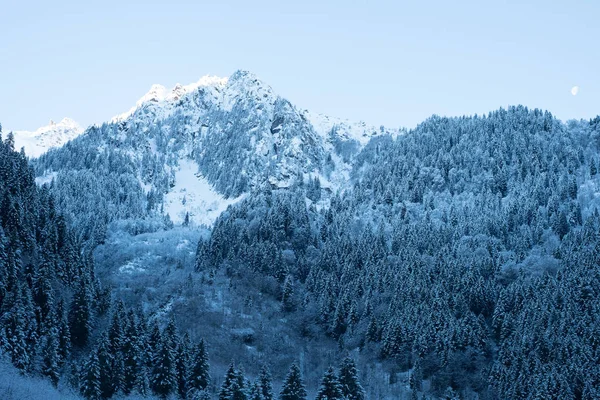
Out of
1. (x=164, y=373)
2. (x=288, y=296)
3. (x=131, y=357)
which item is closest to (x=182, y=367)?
(x=164, y=373)

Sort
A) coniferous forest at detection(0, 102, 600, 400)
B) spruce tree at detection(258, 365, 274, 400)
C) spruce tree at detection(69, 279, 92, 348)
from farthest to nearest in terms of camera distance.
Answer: spruce tree at detection(69, 279, 92, 348)
coniferous forest at detection(0, 102, 600, 400)
spruce tree at detection(258, 365, 274, 400)

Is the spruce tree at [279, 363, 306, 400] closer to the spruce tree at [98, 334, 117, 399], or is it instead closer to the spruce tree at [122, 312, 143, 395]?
the spruce tree at [122, 312, 143, 395]

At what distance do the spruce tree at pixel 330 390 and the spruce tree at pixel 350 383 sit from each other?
3.93m

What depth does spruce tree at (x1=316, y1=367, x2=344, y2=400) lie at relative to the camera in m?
91.5

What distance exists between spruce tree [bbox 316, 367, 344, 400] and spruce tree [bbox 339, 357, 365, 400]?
3.93 m

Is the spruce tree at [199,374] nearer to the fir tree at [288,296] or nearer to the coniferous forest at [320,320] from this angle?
the coniferous forest at [320,320]

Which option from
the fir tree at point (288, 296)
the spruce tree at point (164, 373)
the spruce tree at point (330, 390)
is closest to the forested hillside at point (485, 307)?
the fir tree at point (288, 296)

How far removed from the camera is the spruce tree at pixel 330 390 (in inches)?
3602

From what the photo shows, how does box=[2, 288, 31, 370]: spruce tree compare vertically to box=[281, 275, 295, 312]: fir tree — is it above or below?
above

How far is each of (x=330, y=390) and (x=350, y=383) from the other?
729 centimetres

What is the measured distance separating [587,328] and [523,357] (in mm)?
14913

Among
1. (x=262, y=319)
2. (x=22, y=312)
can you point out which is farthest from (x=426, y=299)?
(x=22, y=312)

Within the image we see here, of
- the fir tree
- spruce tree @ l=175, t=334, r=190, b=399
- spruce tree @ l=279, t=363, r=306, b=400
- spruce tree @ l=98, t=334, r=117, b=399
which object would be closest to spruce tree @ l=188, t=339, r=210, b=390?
spruce tree @ l=175, t=334, r=190, b=399

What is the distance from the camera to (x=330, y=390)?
92000 mm
